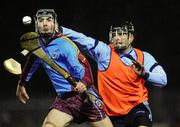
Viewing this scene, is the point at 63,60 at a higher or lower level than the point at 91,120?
higher

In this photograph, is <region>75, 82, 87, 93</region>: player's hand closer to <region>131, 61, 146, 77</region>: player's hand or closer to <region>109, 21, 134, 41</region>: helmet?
<region>131, 61, 146, 77</region>: player's hand

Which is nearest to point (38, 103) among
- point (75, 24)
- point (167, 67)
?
point (75, 24)

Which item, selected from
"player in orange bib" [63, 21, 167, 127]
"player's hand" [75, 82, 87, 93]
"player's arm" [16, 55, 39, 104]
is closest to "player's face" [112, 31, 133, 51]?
"player in orange bib" [63, 21, 167, 127]

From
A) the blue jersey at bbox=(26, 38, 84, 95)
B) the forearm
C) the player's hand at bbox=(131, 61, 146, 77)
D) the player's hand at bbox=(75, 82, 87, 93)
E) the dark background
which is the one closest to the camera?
the player's hand at bbox=(75, 82, 87, 93)

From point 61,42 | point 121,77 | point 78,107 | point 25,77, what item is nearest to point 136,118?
point 121,77

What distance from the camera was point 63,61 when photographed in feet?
21.5

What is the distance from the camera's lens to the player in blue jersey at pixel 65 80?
21.2 ft

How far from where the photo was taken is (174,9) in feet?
37.0

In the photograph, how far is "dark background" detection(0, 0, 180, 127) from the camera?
36.0ft

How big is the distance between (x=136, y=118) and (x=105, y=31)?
166 inches

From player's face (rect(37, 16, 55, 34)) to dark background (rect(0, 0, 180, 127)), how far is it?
4178 mm

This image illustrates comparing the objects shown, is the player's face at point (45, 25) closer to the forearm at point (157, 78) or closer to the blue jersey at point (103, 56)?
the blue jersey at point (103, 56)

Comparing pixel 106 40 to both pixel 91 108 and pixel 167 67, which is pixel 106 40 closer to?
pixel 167 67

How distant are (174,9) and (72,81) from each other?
5151 millimetres
